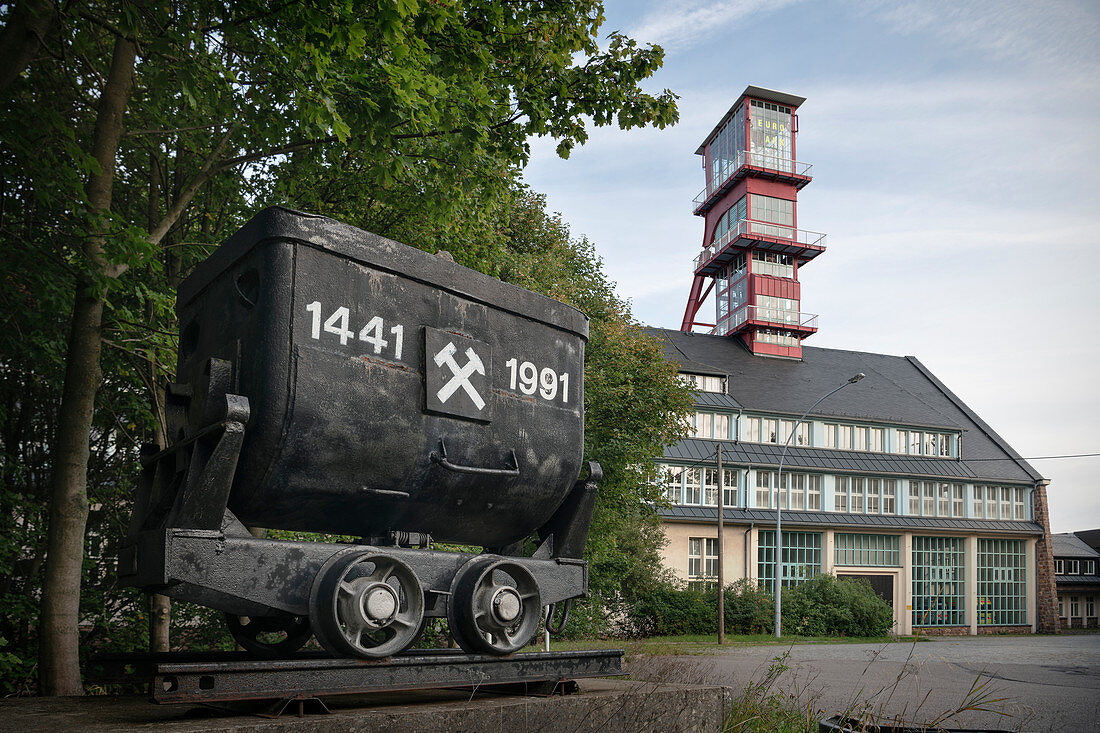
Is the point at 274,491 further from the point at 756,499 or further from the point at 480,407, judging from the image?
the point at 756,499

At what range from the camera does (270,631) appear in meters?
4.38

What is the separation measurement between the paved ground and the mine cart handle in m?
2.32

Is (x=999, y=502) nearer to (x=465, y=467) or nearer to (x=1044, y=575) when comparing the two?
(x=1044, y=575)

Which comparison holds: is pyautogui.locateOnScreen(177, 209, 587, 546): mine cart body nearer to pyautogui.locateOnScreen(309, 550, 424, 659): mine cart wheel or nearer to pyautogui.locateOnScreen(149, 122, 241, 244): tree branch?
pyautogui.locateOnScreen(309, 550, 424, 659): mine cart wheel

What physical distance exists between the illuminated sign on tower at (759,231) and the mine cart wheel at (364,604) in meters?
43.3

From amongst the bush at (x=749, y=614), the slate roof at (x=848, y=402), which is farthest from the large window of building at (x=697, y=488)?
the bush at (x=749, y=614)

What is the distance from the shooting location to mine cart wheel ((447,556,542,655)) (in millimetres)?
3762

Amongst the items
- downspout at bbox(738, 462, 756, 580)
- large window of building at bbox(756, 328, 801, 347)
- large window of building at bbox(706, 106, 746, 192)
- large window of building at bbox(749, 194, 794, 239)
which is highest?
large window of building at bbox(706, 106, 746, 192)

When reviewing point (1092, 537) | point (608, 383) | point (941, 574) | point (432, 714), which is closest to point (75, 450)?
point (432, 714)

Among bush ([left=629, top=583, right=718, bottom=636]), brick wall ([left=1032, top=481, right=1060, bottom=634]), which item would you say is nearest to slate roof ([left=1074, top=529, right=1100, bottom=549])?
brick wall ([left=1032, top=481, right=1060, bottom=634])

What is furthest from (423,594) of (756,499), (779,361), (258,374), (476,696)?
(779,361)

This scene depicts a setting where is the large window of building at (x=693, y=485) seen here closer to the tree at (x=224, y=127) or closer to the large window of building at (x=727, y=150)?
the large window of building at (x=727, y=150)

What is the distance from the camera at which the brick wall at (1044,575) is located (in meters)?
43.9

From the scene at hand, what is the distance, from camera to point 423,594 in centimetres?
370
